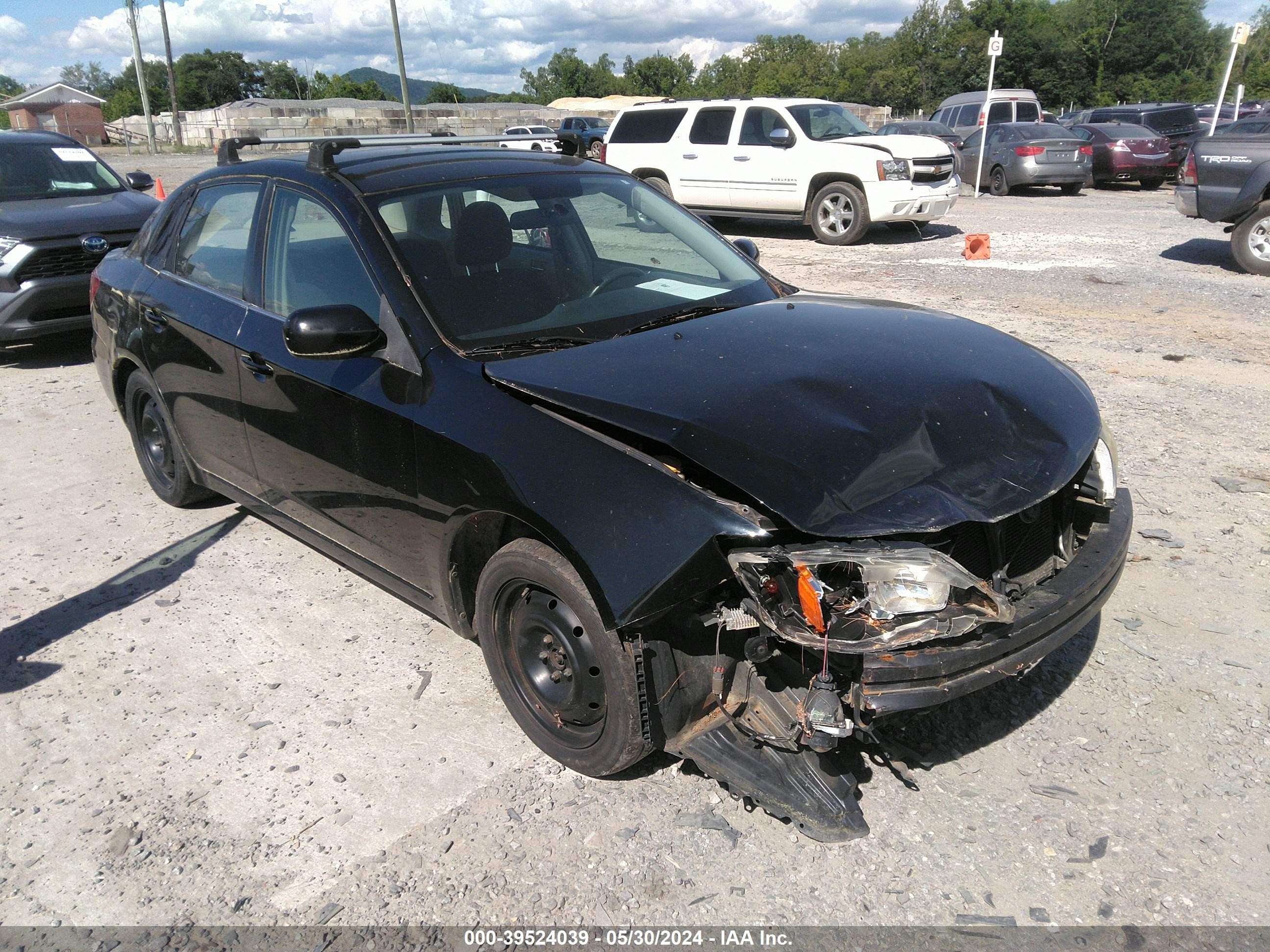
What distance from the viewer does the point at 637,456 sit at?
2625 mm

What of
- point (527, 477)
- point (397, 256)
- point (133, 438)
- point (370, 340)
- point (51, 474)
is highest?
point (397, 256)

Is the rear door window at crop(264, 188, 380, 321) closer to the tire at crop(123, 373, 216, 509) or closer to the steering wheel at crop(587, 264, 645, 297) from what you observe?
the steering wheel at crop(587, 264, 645, 297)

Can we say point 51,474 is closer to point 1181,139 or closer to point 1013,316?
point 1013,316

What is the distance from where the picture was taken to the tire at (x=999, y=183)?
19.8 metres

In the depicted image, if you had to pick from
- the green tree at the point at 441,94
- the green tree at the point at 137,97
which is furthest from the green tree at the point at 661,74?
the green tree at the point at 137,97

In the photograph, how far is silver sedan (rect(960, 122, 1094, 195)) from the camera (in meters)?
18.8

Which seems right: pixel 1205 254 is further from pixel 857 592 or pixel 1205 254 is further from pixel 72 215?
pixel 72 215

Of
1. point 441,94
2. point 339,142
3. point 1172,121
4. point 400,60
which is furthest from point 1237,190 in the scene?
point 441,94

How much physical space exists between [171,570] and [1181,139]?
23.8m

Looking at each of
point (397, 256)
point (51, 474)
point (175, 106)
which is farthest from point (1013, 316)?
point (175, 106)

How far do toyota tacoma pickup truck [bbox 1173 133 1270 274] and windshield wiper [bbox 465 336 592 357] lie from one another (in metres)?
10.00

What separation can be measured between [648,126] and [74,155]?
8688 millimetres

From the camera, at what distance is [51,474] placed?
18.8ft

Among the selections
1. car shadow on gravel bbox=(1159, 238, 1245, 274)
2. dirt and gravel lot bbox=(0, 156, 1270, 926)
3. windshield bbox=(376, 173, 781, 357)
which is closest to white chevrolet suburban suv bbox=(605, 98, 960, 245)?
car shadow on gravel bbox=(1159, 238, 1245, 274)
